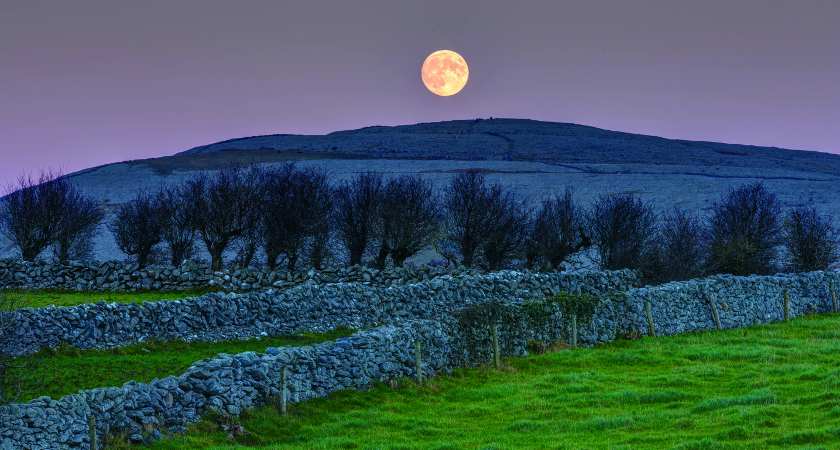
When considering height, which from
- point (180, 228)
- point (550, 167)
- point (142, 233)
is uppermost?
point (550, 167)

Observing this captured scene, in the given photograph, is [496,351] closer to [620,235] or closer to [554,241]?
[554,241]

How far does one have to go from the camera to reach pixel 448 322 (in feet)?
111

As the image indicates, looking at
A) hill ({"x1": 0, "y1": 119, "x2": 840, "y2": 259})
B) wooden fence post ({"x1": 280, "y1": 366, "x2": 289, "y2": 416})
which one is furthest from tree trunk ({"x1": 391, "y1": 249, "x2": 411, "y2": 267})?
wooden fence post ({"x1": 280, "y1": 366, "x2": 289, "y2": 416})

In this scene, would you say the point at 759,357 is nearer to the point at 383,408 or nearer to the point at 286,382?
the point at 383,408

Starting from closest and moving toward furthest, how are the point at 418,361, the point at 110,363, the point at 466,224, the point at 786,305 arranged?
1. the point at 418,361
2. the point at 110,363
3. the point at 786,305
4. the point at 466,224

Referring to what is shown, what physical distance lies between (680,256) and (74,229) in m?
49.3

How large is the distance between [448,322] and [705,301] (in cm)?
1952

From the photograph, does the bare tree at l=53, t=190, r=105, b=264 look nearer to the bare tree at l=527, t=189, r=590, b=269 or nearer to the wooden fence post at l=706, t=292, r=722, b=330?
the bare tree at l=527, t=189, r=590, b=269

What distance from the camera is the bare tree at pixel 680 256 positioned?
6950 cm

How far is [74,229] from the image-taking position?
3201 inches

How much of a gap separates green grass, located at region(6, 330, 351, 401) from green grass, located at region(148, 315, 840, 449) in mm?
6590

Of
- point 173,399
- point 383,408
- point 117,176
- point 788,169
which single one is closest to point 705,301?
point 383,408

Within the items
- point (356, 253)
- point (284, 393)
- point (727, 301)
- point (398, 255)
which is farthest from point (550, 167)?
point (284, 393)

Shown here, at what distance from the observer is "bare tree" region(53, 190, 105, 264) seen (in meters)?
79.5
